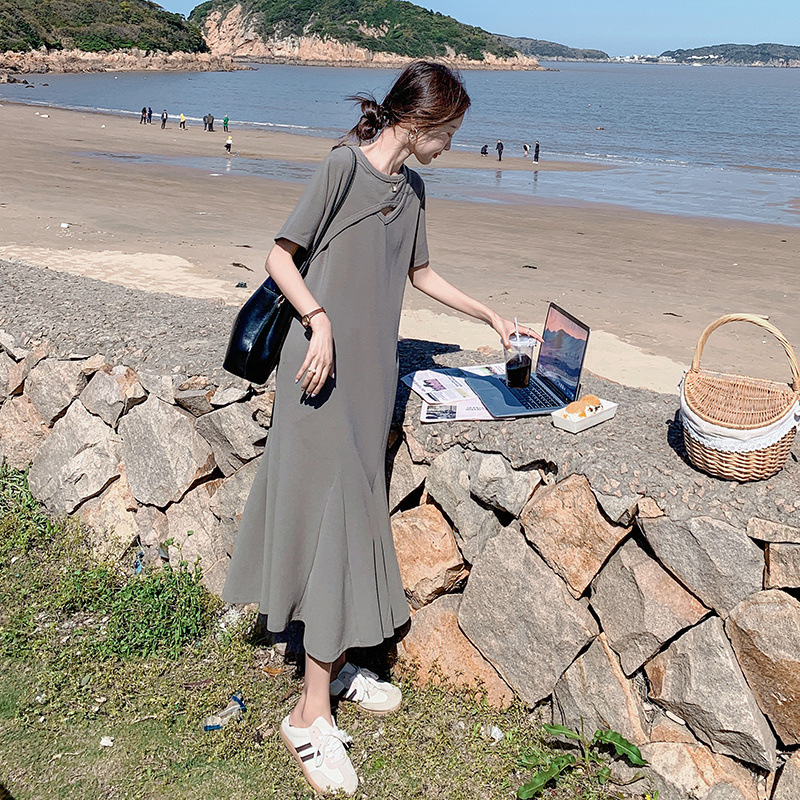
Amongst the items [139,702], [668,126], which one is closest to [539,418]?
[139,702]

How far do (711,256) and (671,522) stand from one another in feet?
48.1

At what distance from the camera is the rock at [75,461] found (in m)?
4.58

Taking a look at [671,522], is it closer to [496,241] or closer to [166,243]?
[166,243]

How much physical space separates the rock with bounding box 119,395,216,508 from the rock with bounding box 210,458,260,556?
166 mm

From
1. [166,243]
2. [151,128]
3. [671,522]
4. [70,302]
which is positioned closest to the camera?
[671,522]

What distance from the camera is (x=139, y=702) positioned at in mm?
3555

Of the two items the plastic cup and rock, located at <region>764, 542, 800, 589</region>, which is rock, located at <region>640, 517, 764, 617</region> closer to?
rock, located at <region>764, 542, 800, 589</region>

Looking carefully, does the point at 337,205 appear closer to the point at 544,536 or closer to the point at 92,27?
the point at 544,536

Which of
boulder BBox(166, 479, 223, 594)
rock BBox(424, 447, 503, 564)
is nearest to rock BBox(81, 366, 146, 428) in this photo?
boulder BBox(166, 479, 223, 594)

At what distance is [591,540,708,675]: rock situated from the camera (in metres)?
3.01

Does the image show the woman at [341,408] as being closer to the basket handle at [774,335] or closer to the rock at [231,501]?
the rock at [231,501]

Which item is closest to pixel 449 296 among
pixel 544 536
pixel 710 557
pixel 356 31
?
pixel 544 536

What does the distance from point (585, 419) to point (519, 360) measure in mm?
444

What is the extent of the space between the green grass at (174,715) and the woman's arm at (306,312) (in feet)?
4.96
